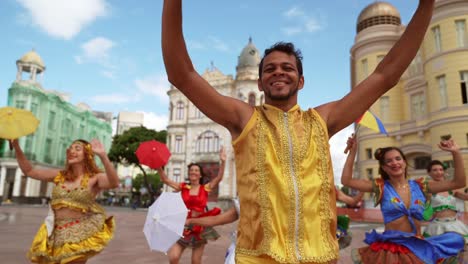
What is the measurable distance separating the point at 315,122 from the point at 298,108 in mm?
124

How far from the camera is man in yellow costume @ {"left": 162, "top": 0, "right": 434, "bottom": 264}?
170cm

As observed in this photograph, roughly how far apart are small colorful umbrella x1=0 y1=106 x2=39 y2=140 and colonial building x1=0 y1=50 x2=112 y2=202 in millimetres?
36790

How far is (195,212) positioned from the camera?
539cm

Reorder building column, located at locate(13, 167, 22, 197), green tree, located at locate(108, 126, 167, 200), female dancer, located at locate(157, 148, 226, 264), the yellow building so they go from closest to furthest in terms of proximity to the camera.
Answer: female dancer, located at locate(157, 148, 226, 264)
the yellow building
building column, located at locate(13, 167, 22, 197)
green tree, located at locate(108, 126, 167, 200)

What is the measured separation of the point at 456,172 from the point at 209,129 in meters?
35.2

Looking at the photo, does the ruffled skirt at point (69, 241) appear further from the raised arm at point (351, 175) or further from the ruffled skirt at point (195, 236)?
the raised arm at point (351, 175)

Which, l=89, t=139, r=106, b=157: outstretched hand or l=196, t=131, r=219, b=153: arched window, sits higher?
l=196, t=131, r=219, b=153: arched window

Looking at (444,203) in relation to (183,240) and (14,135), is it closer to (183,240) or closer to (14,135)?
(183,240)

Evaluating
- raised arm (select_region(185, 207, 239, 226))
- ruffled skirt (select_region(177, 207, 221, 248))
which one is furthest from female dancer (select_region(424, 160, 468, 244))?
raised arm (select_region(185, 207, 239, 226))

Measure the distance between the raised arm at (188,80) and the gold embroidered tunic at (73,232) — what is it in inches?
104

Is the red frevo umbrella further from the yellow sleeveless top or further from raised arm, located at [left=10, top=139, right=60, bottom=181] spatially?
the yellow sleeveless top

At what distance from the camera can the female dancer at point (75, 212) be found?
3660 millimetres

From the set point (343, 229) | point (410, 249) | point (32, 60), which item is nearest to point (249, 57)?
point (32, 60)

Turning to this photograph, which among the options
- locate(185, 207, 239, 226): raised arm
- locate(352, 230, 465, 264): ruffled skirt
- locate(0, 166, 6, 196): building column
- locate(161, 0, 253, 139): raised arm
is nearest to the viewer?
locate(161, 0, 253, 139): raised arm
